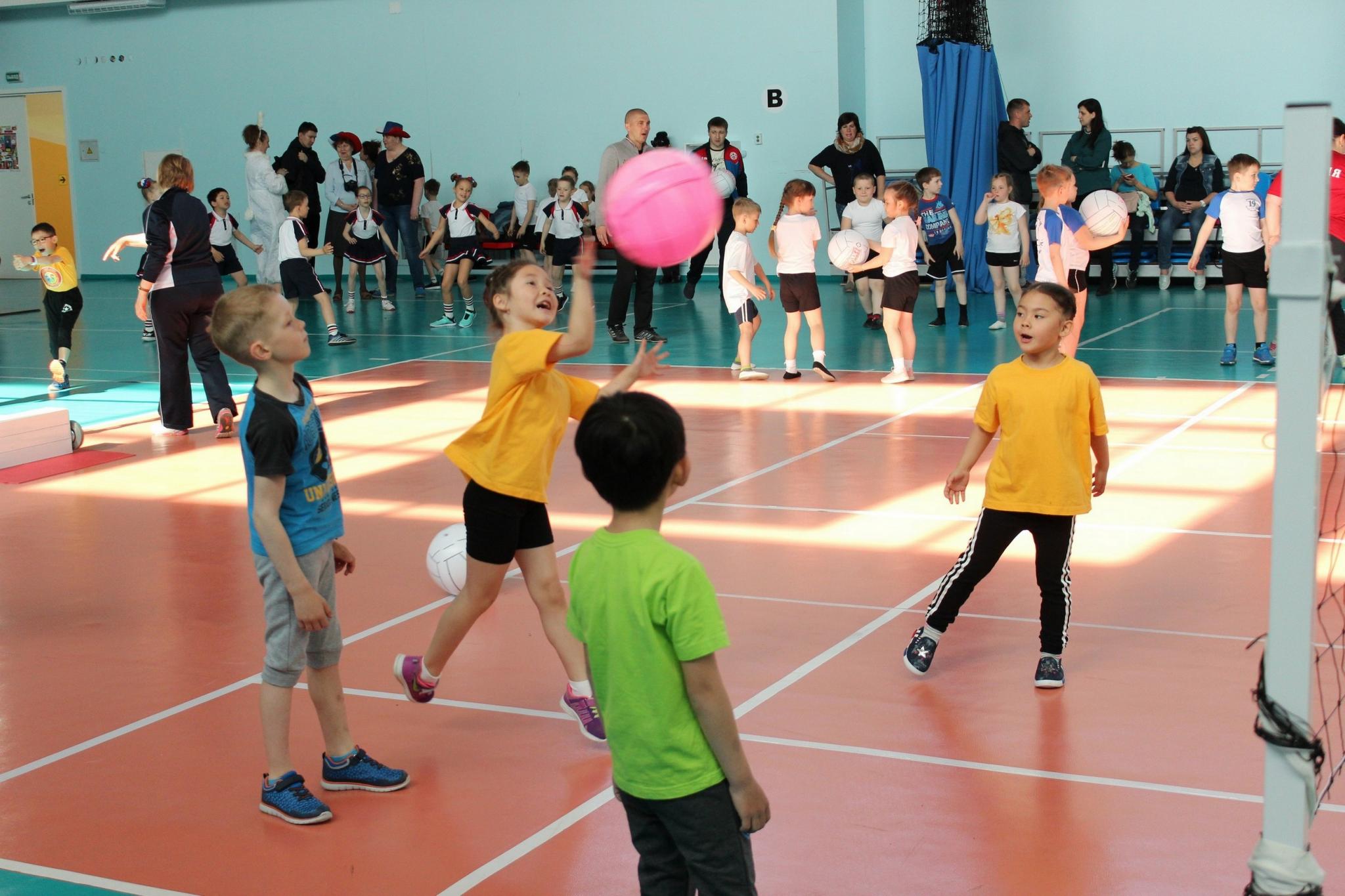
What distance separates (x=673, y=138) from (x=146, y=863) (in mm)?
17063

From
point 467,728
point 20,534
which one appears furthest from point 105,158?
point 467,728

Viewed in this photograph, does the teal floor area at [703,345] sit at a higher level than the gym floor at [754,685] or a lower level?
higher

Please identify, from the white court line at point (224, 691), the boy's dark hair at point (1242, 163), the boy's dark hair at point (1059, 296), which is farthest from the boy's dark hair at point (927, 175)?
the boy's dark hair at point (1059, 296)

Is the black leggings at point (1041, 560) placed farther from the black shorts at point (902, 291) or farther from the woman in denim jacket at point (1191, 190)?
the woman in denim jacket at point (1191, 190)

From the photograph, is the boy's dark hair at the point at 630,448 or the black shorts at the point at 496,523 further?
the black shorts at the point at 496,523

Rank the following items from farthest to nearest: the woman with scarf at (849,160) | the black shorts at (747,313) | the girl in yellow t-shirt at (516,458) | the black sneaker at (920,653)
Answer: the woman with scarf at (849,160) < the black shorts at (747,313) < the black sneaker at (920,653) < the girl in yellow t-shirt at (516,458)

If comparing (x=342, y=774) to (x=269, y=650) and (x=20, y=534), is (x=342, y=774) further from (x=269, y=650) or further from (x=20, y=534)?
(x=20, y=534)

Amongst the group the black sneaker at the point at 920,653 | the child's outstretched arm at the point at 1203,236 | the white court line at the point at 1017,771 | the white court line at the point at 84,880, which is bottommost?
the white court line at the point at 84,880

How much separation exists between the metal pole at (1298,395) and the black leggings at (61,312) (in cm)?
1134

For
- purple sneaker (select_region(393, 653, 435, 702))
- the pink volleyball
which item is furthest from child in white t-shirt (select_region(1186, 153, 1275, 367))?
purple sneaker (select_region(393, 653, 435, 702))

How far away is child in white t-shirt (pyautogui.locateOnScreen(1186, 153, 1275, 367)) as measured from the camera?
10.2m

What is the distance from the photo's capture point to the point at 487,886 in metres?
3.27

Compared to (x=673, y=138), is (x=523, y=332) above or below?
below

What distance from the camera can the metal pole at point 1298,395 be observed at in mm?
2096
